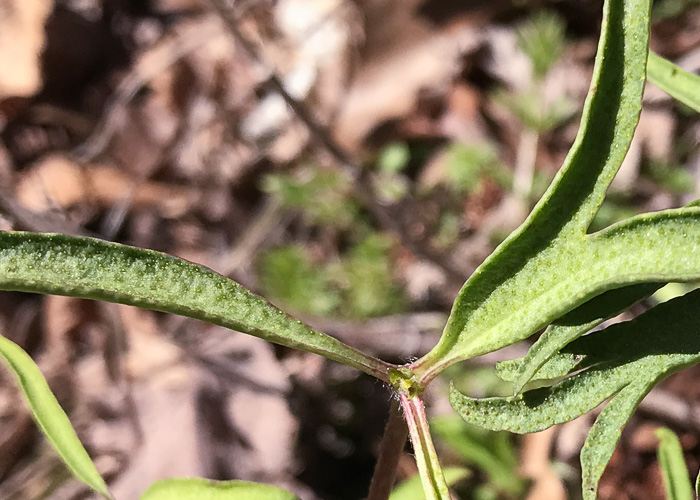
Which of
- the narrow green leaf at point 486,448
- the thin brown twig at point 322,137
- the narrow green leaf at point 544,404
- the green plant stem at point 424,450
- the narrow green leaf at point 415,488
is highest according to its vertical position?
the thin brown twig at point 322,137

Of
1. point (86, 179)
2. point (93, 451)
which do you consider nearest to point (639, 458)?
point (93, 451)

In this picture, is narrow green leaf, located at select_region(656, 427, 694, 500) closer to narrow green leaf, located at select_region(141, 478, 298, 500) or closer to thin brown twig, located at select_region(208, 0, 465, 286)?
narrow green leaf, located at select_region(141, 478, 298, 500)

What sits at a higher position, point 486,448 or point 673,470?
point 486,448

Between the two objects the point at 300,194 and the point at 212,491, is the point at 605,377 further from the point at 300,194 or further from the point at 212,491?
the point at 300,194

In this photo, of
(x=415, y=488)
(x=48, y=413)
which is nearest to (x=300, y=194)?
(x=415, y=488)

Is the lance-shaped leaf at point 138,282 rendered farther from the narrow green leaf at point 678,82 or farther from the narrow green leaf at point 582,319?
the narrow green leaf at point 678,82

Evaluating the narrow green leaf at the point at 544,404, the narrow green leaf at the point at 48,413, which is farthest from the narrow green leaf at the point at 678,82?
the narrow green leaf at the point at 48,413
